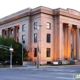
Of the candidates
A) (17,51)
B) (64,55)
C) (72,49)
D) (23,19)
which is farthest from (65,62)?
(23,19)

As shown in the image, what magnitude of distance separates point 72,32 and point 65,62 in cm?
1389

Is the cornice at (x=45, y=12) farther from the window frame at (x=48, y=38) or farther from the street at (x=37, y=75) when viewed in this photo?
the street at (x=37, y=75)

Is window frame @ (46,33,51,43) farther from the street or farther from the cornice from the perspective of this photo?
the street

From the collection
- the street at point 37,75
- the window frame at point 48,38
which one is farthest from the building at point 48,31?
the street at point 37,75

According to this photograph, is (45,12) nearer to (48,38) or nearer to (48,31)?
(48,31)

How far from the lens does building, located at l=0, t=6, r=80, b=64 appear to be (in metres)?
55.2

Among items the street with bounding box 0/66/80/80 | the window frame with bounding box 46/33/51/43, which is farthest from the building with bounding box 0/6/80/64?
the street with bounding box 0/66/80/80

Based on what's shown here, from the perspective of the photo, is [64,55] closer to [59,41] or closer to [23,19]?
[59,41]

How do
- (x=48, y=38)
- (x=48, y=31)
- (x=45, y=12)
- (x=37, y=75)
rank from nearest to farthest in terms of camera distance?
(x=37, y=75)
(x=45, y=12)
(x=48, y=31)
(x=48, y=38)

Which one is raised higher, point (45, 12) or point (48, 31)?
point (45, 12)

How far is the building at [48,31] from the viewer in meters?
55.2

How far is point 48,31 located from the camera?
56625mm

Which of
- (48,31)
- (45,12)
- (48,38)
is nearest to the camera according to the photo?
(45,12)

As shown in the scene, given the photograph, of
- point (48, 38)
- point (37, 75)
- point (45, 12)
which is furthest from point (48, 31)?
point (37, 75)
